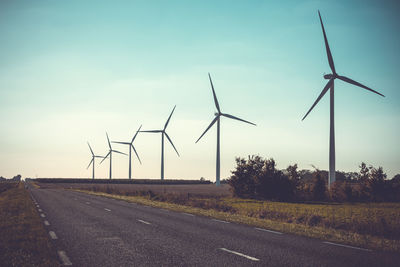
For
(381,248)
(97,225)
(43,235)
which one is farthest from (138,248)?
(381,248)

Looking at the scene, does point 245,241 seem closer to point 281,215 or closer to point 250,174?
point 281,215

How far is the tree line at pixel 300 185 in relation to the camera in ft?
120

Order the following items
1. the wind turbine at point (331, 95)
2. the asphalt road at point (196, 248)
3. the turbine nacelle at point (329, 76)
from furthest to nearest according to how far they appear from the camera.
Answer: the turbine nacelle at point (329, 76) → the wind turbine at point (331, 95) → the asphalt road at point (196, 248)

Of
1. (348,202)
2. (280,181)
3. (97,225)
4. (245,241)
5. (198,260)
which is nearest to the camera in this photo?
(198,260)

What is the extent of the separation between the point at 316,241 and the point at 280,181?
2895 centimetres

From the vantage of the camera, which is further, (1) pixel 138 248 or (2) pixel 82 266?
(1) pixel 138 248

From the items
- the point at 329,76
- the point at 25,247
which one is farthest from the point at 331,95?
the point at 25,247

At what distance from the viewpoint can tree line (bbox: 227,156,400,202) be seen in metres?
36.5

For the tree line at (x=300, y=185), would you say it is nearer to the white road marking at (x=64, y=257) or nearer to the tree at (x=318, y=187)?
the tree at (x=318, y=187)

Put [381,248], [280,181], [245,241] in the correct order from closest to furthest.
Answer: [381,248], [245,241], [280,181]

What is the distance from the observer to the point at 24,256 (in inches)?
329

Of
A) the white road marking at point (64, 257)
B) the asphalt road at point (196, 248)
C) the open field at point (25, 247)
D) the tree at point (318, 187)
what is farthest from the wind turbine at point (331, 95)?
the white road marking at point (64, 257)

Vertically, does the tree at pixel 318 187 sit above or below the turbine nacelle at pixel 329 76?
below

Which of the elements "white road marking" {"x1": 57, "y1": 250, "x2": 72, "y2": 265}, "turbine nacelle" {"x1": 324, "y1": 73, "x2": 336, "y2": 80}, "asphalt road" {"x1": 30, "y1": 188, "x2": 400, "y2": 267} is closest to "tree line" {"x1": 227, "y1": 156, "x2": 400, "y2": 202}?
"turbine nacelle" {"x1": 324, "y1": 73, "x2": 336, "y2": 80}
